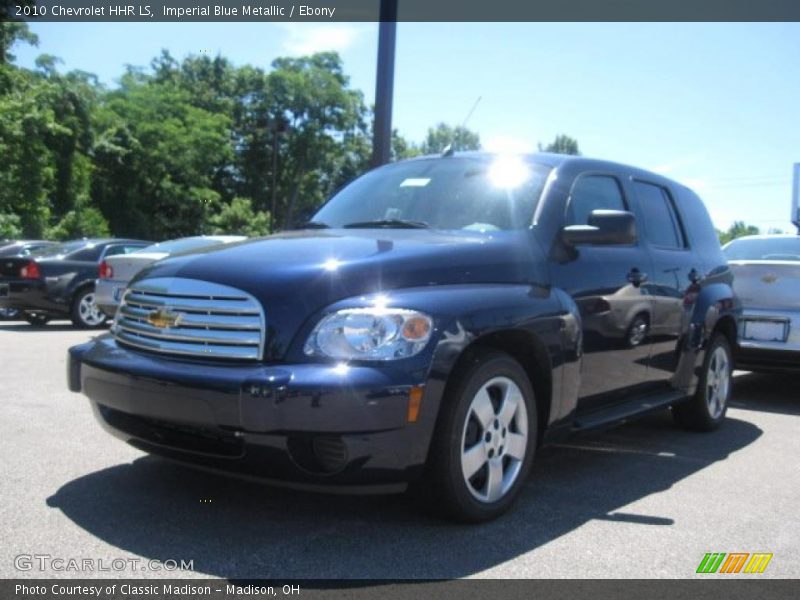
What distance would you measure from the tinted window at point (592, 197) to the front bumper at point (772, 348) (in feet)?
8.86

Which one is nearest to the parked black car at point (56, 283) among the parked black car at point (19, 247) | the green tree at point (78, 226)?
the parked black car at point (19, 247)

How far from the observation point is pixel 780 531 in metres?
3.85

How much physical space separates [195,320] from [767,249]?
6883mm

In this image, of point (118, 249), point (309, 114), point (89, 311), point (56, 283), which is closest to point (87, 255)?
point (118, 249)

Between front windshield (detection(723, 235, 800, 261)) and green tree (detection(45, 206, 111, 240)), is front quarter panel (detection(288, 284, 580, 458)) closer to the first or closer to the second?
front windshield (detection(723, 235, 800, 261))

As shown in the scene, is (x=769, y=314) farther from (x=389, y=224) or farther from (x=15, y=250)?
(x=15, y=250)

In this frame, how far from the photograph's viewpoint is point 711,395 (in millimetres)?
6141

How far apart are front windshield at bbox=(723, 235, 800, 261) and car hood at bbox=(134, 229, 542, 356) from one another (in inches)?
204

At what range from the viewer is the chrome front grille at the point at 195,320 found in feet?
11.0

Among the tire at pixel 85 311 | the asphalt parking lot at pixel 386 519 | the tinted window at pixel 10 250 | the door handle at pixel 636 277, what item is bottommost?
the tire at pixel 85 311

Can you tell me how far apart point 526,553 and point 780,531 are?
1.34 metres

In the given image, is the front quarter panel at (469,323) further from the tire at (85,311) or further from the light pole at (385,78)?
the tire at (85,311)

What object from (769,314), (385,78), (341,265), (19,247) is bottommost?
(19,247)

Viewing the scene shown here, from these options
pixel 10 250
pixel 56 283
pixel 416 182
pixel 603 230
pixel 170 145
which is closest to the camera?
pixel 603 230
